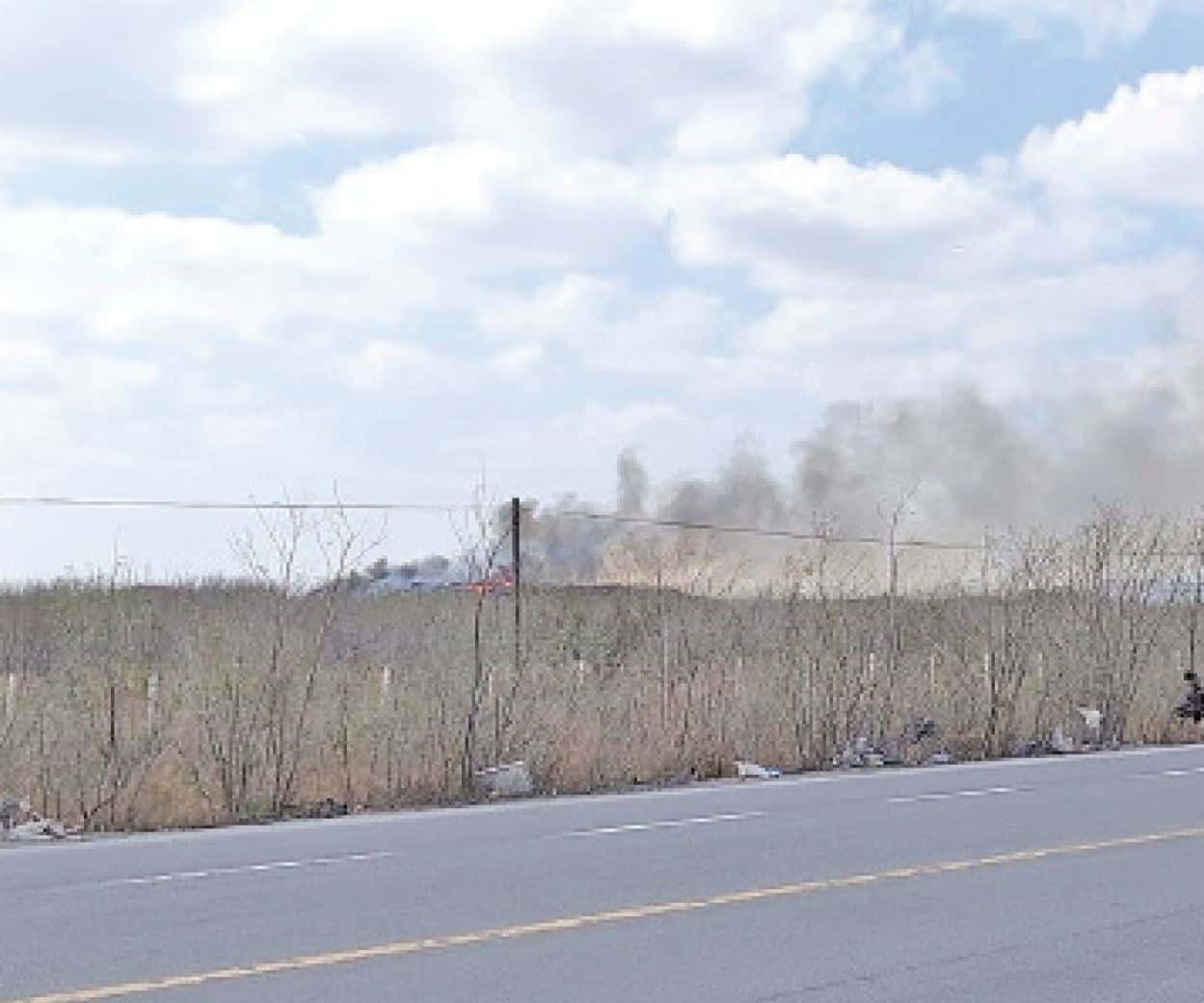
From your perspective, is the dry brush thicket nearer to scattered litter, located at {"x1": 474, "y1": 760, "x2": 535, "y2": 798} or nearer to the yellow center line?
scattered litter, located at {"x1": 474, "y1": 760, "x2": 535, "y2": 798}

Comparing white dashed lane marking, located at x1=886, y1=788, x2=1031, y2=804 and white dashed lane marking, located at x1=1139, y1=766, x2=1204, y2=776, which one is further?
white dashed lane marking, located at x1=1139, y1=766, x2=1204, y2=776

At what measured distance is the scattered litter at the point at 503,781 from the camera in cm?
2045

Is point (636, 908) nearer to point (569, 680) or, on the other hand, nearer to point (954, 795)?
point (954, 795)

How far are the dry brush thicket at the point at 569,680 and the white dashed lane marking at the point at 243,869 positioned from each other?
14.6ft

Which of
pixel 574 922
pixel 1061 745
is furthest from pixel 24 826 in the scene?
pixel 1061 745

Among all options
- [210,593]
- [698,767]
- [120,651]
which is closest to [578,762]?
[698,767]

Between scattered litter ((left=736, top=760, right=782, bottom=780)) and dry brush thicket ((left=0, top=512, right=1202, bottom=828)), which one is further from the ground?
dry brush thicket ((left=0, top=512, right=1202, bottom=828))

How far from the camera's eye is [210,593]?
136 feet

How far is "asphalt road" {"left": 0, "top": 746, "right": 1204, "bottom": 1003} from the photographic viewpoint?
9109 millimetres

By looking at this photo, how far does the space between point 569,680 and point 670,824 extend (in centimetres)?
667

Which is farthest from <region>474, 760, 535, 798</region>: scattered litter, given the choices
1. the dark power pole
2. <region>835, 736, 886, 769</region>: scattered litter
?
<region>835, 736, 886, 769</region>: scattered litter

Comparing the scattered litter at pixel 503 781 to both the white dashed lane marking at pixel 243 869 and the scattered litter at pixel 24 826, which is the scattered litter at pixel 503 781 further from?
the white dashed lane marking at pixel 243 869

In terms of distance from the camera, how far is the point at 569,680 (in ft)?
74.9

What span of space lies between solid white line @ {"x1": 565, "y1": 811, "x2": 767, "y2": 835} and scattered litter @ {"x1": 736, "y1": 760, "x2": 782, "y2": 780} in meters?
5.33
